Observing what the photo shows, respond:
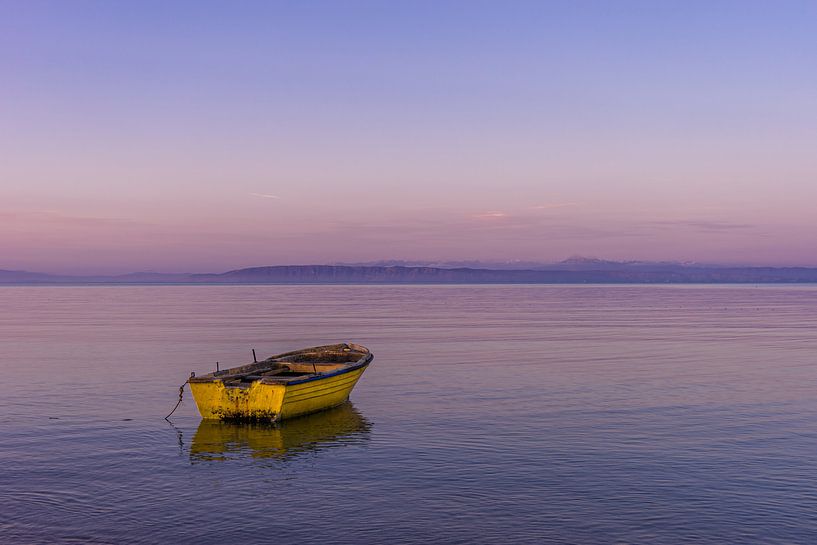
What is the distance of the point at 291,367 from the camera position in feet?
105

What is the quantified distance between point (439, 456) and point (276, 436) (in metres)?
5.80

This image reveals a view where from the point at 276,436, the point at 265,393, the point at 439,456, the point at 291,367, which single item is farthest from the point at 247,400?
the point at 439,456

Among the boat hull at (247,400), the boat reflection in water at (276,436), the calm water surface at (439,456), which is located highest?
the boat hull at (247,400)

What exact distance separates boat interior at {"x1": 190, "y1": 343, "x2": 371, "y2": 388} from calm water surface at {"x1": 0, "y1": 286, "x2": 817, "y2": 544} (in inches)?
60.1

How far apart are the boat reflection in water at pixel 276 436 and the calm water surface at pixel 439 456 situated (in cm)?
11

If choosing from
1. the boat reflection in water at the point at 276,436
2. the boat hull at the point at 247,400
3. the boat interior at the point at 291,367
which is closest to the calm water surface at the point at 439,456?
the boat reflection in water at the point at 276,436

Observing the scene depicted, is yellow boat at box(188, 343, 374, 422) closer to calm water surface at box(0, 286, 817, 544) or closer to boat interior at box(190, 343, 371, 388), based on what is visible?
boat interior at box(190, 343, 371, 388)

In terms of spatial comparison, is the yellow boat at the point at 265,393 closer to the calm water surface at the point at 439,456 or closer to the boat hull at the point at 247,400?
the boat hull at the point at 247,400

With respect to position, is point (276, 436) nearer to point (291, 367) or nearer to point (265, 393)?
point (265, 393)

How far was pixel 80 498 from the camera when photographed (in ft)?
54.1

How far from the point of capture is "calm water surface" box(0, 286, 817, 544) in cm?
1479

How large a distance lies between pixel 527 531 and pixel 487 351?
32256mm

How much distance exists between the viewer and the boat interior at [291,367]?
2570 centimetres

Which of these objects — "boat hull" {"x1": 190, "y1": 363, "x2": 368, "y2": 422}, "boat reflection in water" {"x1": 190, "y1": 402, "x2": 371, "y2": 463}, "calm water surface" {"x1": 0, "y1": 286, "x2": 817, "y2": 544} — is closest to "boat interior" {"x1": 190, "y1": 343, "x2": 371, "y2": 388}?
"boat hull" {"x1": 190, "y1": 363, "x2": 368, "y2": 422}
